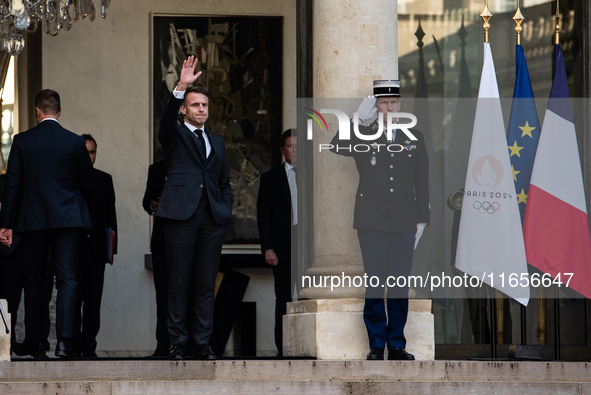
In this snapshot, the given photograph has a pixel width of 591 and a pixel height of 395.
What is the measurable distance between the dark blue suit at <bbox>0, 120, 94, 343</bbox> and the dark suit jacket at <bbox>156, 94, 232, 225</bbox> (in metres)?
0.72

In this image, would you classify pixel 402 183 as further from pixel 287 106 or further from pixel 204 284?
pixel 287 106

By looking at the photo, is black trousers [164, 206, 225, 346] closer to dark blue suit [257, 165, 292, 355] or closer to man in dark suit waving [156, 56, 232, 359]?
man in dark suit waving [156, 56, 232, 359]

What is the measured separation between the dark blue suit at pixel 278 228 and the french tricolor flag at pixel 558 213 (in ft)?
6.35

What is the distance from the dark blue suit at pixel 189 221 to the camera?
823 cm

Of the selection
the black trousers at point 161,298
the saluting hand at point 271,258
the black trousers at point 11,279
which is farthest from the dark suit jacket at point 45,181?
the saluting hand at point 271,258

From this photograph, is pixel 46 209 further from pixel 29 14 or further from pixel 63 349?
pixel 29 14

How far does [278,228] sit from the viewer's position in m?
10.3

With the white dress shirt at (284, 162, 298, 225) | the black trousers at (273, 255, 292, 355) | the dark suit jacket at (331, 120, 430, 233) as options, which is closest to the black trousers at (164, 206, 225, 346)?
the dark suit jacket at (331, 120, 430, 233)

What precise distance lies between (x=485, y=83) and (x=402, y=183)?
161 centimetres

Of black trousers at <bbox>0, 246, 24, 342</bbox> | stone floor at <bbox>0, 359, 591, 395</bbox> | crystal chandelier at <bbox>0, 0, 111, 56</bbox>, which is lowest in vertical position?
stone floor at <bbox>0, 359, 591, 395</bbox>

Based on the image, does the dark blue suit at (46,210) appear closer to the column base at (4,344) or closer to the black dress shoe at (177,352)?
the column base at (4,344)

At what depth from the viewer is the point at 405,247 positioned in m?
8.48

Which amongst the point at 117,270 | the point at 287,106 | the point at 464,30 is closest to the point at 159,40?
the point at 287,106

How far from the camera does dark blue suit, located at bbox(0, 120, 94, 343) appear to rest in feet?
28.0
